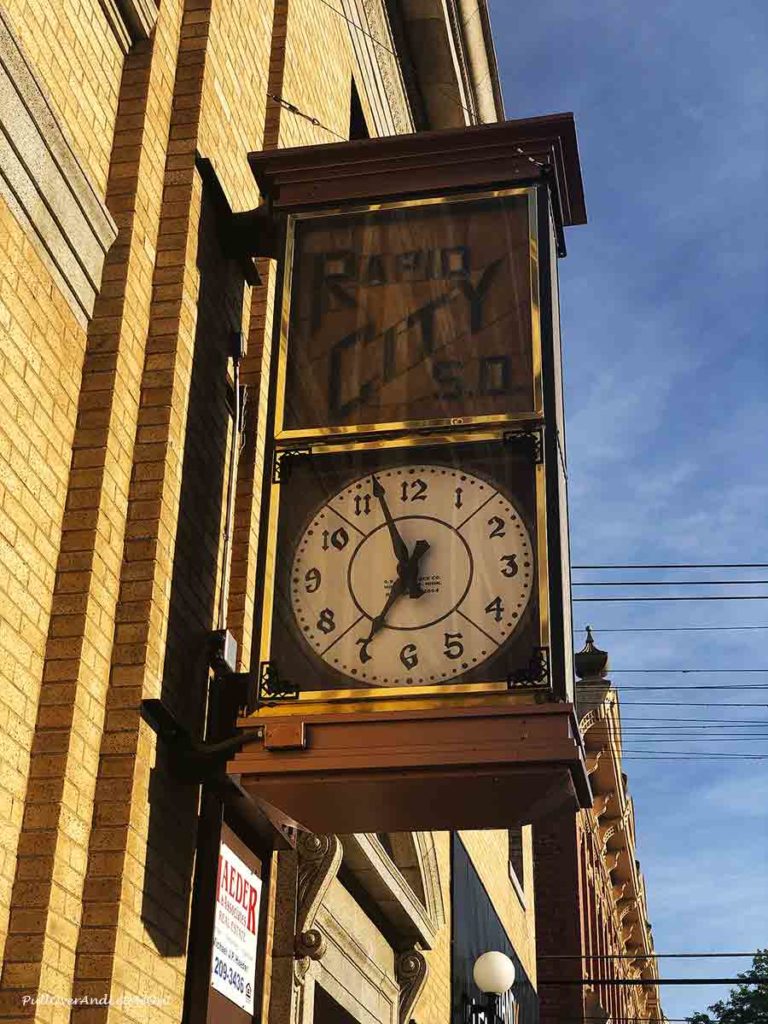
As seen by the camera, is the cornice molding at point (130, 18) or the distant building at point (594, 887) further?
the distant building at point (594, 887)

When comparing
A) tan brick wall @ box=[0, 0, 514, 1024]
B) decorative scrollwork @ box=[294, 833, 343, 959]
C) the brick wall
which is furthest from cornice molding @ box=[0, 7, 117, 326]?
the brick wall

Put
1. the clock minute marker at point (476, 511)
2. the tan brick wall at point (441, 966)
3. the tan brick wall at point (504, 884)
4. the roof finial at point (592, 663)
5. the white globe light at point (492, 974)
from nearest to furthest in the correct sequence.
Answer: the clock minute marker at point (476, 511) → the tan brick wall at point (441, 966) → the white globe light at point (492, 974) → the tan brick wall at point (504, 884) → the roof finial at point (592, 663)

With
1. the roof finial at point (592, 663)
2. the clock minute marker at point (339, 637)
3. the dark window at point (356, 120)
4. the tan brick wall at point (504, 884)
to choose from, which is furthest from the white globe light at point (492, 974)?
the roof finial at point (592, 663)

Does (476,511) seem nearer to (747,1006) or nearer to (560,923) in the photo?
(560,923)

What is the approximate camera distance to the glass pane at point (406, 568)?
602 centimetres

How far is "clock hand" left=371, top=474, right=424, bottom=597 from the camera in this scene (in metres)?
6.20

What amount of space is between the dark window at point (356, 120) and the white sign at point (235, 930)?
24.5 feet

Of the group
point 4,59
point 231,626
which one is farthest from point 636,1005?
point 4,59

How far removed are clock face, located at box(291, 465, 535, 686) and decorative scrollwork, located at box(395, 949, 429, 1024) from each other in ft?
17.5

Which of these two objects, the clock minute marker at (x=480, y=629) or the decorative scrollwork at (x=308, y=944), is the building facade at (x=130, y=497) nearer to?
the decorative scrollwork at (x=308, y=944)

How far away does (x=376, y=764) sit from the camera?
5652mm

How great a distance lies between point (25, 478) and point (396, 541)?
1779 mm

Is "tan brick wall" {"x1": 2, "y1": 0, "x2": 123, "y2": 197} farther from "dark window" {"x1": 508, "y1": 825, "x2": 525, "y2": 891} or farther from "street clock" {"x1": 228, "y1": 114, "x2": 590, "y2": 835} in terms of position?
"dark window" {"x1": 508, "y1": 825, "x2": 525, "y2": 891}

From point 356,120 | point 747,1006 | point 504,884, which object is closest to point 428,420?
point 356,120
